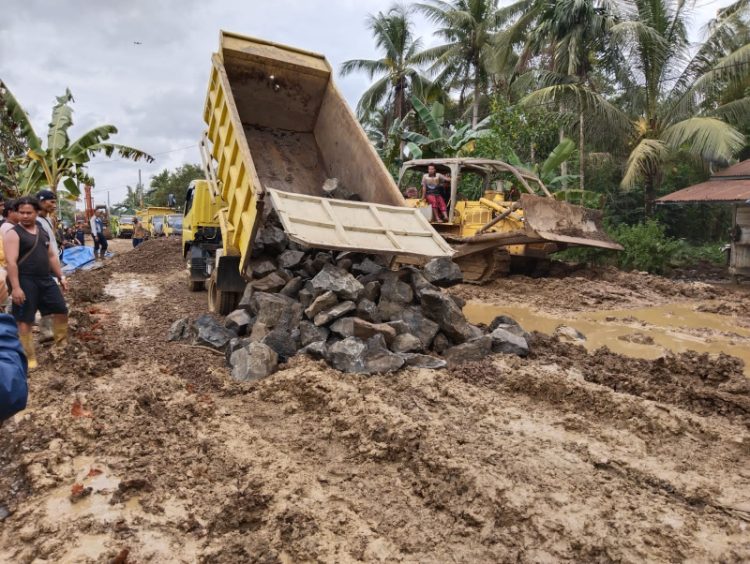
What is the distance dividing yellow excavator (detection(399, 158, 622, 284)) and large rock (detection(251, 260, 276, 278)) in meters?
4.12

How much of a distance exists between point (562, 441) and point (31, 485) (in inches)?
110

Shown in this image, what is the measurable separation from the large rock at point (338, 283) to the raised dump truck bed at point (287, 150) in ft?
→ 1.11

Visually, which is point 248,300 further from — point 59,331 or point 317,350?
point 59,331

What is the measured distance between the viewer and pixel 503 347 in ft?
16.1

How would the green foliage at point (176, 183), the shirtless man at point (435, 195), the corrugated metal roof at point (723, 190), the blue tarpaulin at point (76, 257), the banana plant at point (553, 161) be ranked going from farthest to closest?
1. the green foliage at point (176, 183)
2. the banana plant at point (553, 161)
3. the blue tarpaulin at point (76, 257)
4. the corrugated metal roof at point (723, 190)
5. the shirtless man at point (435, 195)

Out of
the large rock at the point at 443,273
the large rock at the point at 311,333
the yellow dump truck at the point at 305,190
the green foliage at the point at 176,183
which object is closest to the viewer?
the large rock at the point at 311,333

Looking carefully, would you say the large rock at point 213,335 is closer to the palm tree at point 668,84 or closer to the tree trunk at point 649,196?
the palm tree at point 668,84

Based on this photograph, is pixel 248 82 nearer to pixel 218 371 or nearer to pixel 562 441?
pixel 218 371

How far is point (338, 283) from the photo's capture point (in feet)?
16.3

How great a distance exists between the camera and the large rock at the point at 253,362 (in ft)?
14.0

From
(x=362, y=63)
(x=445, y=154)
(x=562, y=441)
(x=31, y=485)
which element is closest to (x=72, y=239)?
(x=445, y=154)

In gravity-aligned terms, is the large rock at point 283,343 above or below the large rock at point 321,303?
below

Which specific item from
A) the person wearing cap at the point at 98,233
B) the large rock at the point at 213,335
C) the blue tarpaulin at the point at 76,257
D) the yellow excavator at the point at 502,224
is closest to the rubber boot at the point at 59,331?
the large rock at the point at 213,335

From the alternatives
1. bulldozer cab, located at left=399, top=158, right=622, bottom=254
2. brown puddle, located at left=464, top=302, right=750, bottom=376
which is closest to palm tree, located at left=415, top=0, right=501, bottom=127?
bulldozer cab, located at left=399, top=158, right=622, bottom=254
